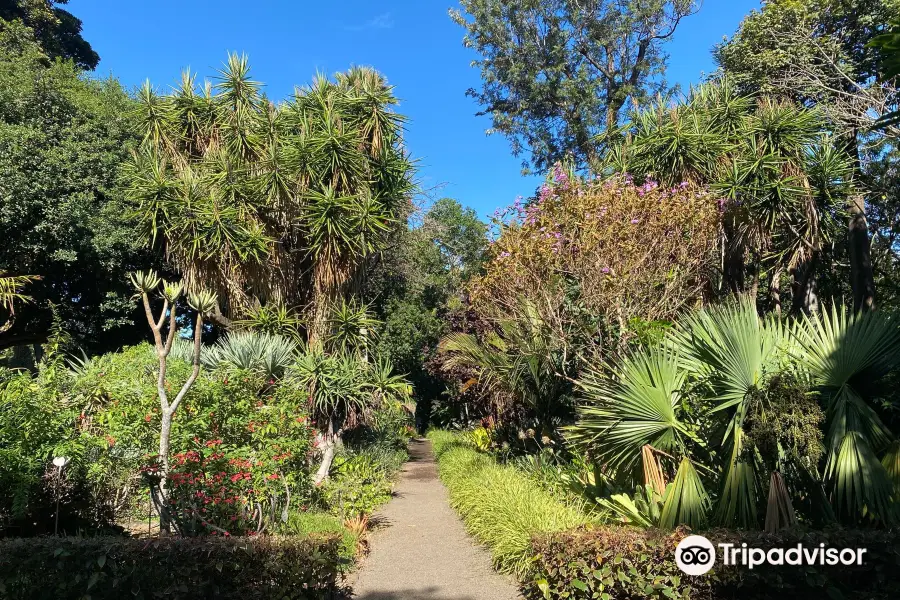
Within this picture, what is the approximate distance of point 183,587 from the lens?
4.02 meters

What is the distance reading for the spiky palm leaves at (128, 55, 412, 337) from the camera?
35.0ft

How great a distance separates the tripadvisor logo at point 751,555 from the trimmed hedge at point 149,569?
9.22ft

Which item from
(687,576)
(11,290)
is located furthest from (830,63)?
(11,290)

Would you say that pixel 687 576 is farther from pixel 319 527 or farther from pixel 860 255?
pixel 860 255

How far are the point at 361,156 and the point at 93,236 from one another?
24.3 ft

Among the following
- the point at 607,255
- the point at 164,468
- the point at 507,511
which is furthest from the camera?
the point at 607,255

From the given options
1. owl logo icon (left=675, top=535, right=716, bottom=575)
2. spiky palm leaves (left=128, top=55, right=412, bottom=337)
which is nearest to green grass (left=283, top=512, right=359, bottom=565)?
owl logo icon (left=675, top=535, right=716, bottom=575)

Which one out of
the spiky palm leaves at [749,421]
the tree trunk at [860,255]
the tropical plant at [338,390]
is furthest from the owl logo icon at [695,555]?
the tree trunk at [860,255]

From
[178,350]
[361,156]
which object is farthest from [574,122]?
[178,350]

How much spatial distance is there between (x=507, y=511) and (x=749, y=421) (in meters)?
2.99

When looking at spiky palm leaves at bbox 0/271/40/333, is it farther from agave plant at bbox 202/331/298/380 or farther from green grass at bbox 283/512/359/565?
green grass at bbox 283/512/359/565

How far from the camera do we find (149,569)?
160 inches

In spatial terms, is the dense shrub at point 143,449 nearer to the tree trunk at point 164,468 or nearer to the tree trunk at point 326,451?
the tree trunk at point 164,468

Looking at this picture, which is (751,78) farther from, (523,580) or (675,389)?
(523,580)
